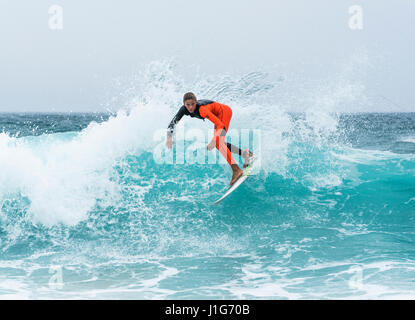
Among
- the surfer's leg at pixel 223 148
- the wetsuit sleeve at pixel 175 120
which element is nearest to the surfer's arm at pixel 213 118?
the surfer's leg at pixel 223 148

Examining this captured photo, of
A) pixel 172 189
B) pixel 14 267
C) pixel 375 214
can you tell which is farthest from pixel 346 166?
pixel 14 267

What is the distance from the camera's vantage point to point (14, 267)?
19.1 ft

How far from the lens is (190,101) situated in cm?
579

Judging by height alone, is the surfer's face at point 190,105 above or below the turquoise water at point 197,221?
above

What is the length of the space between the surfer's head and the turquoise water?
2326 mm

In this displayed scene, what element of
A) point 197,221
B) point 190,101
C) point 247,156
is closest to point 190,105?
point 190,101

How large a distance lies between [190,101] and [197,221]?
2447mm

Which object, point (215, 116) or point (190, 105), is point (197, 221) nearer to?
point (215, 116)

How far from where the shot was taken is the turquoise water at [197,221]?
518cm

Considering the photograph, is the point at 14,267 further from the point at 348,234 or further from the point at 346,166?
the point at 346,166

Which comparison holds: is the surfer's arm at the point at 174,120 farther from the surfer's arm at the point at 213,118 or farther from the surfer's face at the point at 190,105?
the surfer's arm at the point at 213,118

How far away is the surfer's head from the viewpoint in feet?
18.9

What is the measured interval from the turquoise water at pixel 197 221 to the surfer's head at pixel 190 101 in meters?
2.33

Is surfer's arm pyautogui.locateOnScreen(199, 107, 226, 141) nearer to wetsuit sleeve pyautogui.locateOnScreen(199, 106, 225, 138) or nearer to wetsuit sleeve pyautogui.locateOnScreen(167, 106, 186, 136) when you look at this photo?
wetsuit sleeve pyautogui.locateOnScreen(199, 106, 225, 138)
